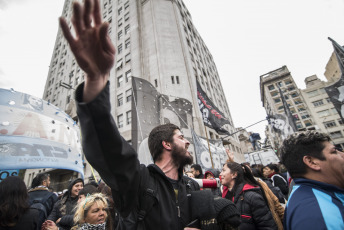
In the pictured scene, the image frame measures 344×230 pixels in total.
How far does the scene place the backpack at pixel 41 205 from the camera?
9.09ft

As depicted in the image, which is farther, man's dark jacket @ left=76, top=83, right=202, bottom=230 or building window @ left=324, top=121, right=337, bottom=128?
building window @ left=324, top=121, right=337, bottom=128

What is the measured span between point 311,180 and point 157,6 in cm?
2712

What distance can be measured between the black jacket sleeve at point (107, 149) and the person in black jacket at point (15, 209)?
2.23 metres

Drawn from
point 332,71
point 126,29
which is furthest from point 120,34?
point 332,71

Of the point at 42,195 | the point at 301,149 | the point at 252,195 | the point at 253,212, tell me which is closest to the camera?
the point at 301,149

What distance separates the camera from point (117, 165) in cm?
98

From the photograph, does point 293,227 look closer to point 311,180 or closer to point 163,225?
point 311,180

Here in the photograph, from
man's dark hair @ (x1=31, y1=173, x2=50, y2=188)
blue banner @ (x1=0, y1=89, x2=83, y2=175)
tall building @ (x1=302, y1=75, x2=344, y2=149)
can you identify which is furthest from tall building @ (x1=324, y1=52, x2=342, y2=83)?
man's dark hair @ (x1=31, y1=173, x2=50, y2=188)

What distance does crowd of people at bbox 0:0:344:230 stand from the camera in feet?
2.95

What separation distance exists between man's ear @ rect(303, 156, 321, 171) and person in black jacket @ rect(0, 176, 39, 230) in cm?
354

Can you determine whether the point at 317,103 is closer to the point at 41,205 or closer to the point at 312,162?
the point at 312,162

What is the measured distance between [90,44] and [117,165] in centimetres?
67

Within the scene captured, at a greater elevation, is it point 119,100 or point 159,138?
point 119,100

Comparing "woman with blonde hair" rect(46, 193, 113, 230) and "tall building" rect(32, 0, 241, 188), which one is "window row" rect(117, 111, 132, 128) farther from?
"woman with blonde hair" rect(46, 193, 113, 230)
